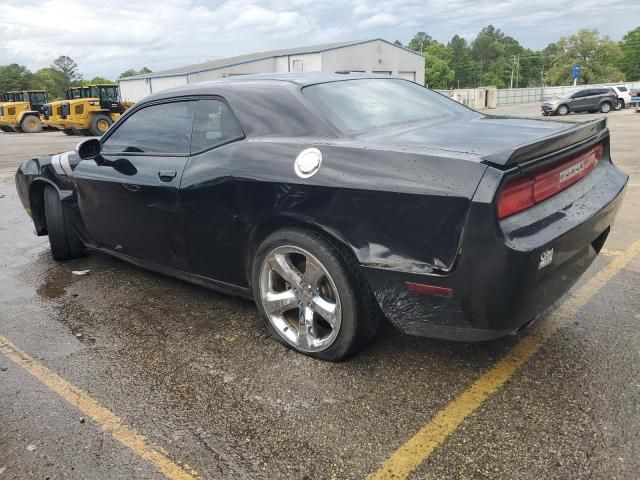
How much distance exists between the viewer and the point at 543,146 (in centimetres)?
245

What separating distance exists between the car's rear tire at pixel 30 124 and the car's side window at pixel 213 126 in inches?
1200

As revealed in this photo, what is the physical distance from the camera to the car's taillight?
7.47ft

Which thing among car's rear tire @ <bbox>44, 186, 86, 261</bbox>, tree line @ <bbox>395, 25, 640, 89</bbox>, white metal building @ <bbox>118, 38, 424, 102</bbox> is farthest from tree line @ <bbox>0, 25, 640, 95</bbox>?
car's rear tire @ <bbox>44, 186, 86, 261</bbox>

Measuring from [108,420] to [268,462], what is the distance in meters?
0.85

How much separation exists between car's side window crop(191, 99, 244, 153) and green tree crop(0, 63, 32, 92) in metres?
97.8

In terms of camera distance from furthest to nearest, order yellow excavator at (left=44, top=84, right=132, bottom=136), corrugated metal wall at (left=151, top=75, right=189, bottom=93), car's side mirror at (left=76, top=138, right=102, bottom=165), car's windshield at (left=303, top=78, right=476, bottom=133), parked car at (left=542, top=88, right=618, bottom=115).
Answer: corrugated metal wall at (left=151, top=75, right=189, bottom=93)
parked car at (left=542, top=88, right=618, bottom=115)
yellow excavator at (left=44, top=84, right=132, bottom=136)
car's side mirror at (left=76, top=138, right=102, bottom=165)
car's windshield at (left=303, top=78, right=476, bottom=133)

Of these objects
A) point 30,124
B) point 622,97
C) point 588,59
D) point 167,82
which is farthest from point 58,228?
point 588,59

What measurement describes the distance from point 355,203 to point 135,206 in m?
1.85

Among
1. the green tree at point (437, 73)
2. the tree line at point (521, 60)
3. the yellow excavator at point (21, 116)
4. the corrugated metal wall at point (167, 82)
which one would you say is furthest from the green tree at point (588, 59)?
the yellow excavator at point (21, 116)

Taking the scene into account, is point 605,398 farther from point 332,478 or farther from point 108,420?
point 108,420

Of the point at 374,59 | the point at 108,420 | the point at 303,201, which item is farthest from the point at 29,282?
the point at 374,59

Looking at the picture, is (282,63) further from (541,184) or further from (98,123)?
(541,184)

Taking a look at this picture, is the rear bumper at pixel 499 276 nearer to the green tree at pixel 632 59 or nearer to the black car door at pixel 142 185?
the black car door at pixel 142 185

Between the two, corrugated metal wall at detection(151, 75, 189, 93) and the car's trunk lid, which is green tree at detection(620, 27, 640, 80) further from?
the car's trunk lid
